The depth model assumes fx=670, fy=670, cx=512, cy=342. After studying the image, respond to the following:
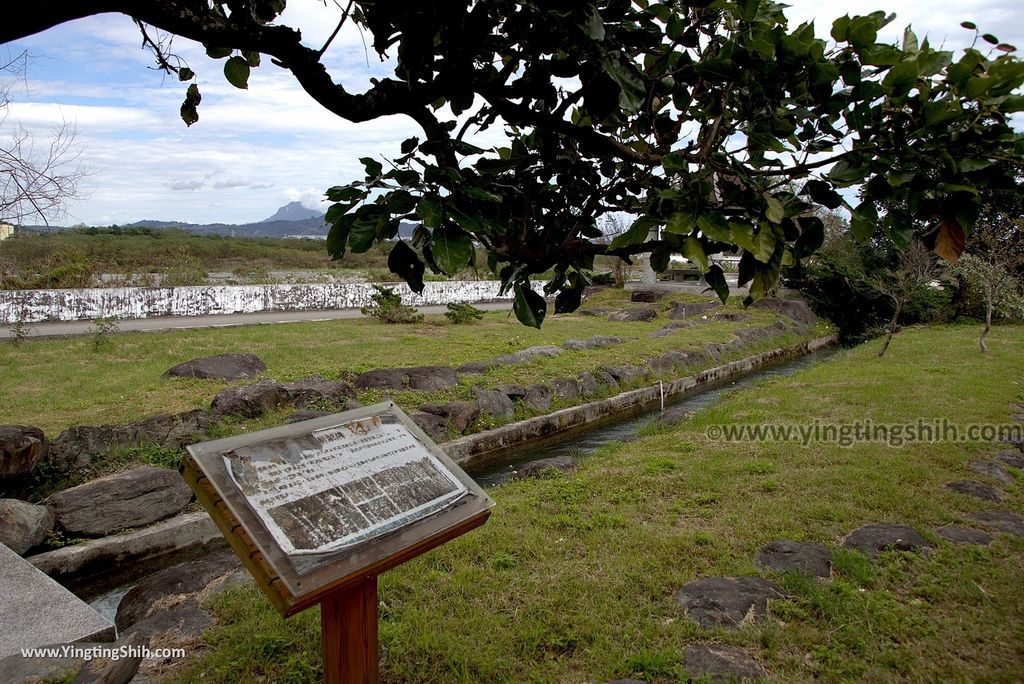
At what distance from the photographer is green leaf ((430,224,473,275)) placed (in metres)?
1.63

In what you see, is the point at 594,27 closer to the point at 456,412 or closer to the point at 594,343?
the point at 456,412

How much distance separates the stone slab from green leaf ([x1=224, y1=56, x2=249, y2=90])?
3.09 meters

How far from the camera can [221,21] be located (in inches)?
78.2

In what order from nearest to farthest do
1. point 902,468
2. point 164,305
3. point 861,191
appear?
point 861,191 < point 902,468 < point 164,305

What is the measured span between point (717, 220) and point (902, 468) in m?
5.13

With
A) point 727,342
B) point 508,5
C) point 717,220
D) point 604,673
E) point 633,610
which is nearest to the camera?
point 717,220

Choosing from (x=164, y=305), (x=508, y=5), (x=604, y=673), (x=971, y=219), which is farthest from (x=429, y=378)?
(x=164, y=305)

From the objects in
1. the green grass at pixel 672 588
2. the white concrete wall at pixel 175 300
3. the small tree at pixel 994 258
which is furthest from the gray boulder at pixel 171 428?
the small tree at pixel 994 258

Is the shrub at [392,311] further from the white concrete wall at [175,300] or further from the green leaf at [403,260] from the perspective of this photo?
the green leaf at [403,260]

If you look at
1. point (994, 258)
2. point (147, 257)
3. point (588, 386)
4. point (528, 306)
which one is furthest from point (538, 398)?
point (147, 257)

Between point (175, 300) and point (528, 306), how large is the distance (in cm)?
1739

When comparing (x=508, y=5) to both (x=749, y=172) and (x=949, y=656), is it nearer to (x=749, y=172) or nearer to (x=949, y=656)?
(x=749, y=172)

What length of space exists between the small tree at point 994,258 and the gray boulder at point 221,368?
1276 centimetres

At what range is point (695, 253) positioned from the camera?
1.58 meters
